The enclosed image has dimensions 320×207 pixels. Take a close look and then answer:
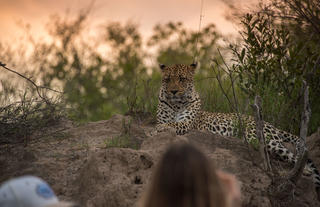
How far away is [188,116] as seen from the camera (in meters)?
10.3

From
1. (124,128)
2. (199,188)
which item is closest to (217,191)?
(199,188)

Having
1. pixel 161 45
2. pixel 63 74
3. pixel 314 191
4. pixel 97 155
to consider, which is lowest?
pixel 314 191

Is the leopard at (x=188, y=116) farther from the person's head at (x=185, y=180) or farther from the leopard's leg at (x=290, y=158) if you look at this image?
the person's head at (x=185, y=180)

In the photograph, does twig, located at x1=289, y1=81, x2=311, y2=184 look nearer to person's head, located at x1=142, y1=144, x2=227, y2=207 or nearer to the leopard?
the leopard

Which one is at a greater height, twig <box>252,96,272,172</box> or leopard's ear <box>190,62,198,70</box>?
leopard's ear <box>190,62,198,70</box>

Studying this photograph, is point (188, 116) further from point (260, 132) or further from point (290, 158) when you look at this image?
point (260, 132)

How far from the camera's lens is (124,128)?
937 cm

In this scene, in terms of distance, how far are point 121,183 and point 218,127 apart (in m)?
3.98

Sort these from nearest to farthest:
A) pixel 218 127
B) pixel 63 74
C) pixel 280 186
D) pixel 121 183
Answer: pixel 121 183 → pixel 280 186 → pixel 218 127 → pixel 63 74

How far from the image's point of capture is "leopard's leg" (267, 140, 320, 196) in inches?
320

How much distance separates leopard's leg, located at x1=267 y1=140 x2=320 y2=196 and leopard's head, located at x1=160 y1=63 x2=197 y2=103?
8.08 feet

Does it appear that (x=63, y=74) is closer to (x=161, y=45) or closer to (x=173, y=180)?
(x=161, y=45)

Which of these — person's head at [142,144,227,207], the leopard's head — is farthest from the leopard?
person's head at [142,144,227,207]

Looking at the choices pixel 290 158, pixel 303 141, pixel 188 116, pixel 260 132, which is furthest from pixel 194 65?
pixel 260 132
